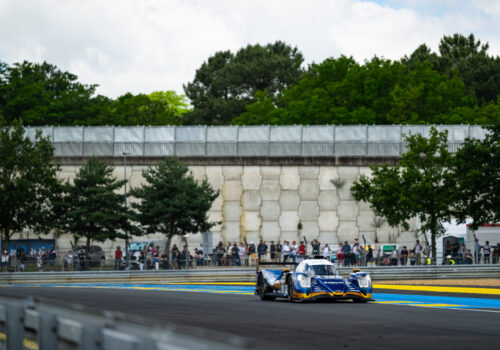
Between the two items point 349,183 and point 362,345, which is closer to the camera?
point 362,345

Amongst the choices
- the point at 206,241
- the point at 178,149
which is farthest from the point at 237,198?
the point at 206,241

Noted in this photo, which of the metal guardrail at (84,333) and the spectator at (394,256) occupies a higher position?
the spectator at (394,256)

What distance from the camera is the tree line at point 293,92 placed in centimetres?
8119

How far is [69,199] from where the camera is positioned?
54969 millimetres

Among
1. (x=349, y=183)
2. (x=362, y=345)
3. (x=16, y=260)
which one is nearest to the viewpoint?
(x=362, y=345)

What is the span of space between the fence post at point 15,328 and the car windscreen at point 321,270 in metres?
16.2

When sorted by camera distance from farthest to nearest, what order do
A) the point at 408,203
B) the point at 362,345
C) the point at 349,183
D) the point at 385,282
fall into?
the point at 349,183 < the point at 408,203 < the point at 385,282 < the point at 362,345

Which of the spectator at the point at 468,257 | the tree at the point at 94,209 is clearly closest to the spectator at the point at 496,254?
the spectator at the point at 468,257

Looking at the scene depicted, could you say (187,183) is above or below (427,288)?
above

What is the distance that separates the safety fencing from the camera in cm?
6003

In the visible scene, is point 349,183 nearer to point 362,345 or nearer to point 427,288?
point 427,288

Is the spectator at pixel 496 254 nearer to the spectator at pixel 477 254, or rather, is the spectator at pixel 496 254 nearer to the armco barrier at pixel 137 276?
the spectator at pixel 477 254

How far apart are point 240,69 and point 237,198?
49.1 metres

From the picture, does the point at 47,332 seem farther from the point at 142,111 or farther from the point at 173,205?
the point at 142,111
